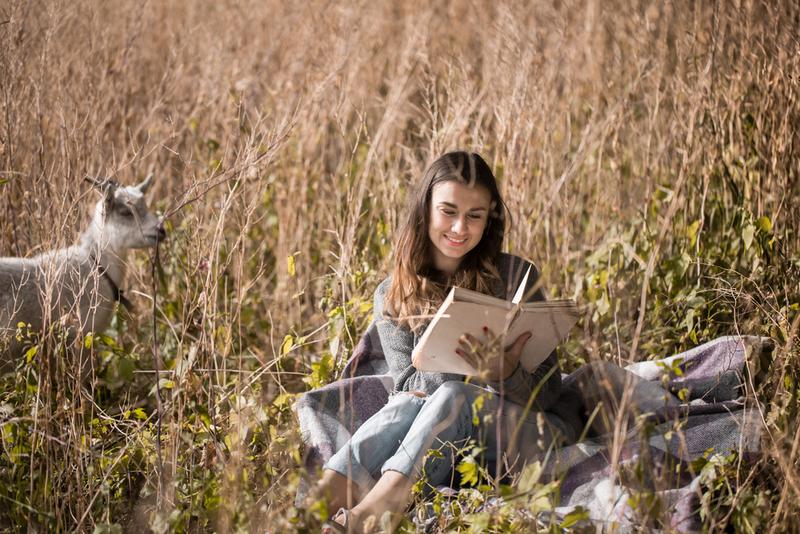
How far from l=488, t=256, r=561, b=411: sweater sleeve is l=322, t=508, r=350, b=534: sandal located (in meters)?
0.48

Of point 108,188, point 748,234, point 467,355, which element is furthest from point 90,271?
point 748,234

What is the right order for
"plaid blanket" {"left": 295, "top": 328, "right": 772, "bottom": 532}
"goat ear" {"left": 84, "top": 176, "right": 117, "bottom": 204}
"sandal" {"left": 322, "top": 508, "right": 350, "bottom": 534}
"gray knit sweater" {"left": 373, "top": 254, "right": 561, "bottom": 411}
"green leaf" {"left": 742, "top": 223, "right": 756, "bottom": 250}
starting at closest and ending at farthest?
"sandal" {"left": 322, "top": 508, "right": 350, "bottom": 534} < "plaid blanket" {"left": 295, "top": 328, "right": 772, "bottom": 532} < "gray knit sweater" {"left": 373, "top": 254, "right": 561, "bottom": 411} < "goat ear" {"left": 84, "top": 176, "right": 117, "bottom": 204} < "green leaf" {"left": 742, "top": 223, "right": 756, "bottom": 250}

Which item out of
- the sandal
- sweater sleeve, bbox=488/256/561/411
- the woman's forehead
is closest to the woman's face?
the woman's forehead

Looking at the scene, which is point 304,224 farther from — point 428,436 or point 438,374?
point 428,436

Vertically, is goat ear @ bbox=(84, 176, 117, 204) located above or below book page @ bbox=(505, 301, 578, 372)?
above

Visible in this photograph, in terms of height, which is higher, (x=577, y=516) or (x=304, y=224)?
(x=304, y=224)

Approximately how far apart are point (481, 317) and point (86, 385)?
4.67 feet

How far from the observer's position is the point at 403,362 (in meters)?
2.31

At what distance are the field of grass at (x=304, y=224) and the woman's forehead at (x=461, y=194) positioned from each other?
24 cm

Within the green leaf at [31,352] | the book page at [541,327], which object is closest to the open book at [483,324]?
the book page at [541,327]

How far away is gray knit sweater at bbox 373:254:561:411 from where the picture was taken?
2.23 metres

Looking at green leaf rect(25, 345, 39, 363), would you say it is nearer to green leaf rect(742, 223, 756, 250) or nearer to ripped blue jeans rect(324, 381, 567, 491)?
ripped blue jeans rect(324, 381, 567, 491)

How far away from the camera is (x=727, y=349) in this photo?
2.45 metres

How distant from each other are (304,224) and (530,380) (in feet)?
4.86
